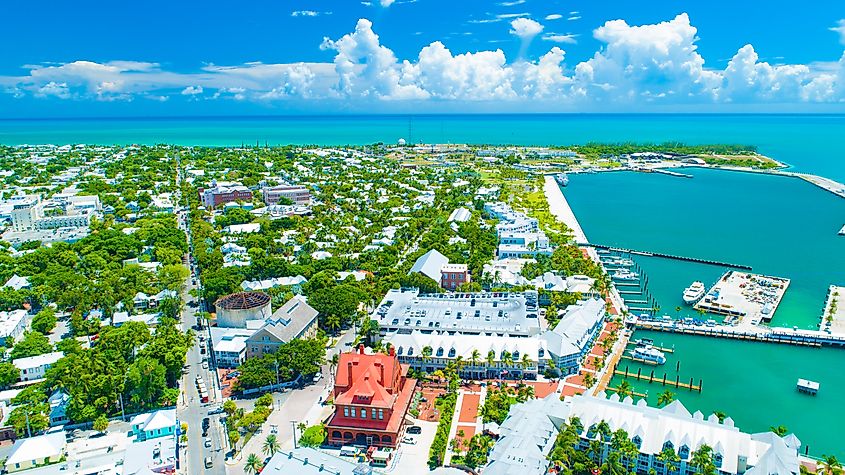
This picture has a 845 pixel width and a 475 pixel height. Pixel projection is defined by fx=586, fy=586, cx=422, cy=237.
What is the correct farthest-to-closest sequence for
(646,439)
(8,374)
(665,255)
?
(665,255), (8,374), (646,439)

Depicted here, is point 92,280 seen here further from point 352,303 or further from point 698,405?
point 698,405

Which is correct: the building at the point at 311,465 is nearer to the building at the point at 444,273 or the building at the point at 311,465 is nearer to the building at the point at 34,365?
the building at the point at 34,365

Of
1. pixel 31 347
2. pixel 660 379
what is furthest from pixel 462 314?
pixel 31 347

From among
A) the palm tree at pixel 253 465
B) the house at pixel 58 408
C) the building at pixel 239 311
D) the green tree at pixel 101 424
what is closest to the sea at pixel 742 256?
the palm tree at pixel 253 465

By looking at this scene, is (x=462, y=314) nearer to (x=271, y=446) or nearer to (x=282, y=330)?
(x=282, y=330)

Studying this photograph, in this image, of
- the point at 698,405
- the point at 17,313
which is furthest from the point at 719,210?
the point at 17,313

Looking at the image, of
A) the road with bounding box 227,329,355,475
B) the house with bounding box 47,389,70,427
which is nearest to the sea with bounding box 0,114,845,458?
the road with bounding box 227,329,355,475

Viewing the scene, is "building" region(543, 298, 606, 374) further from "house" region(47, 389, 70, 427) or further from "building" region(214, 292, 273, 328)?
"house" region(47, 389, 70, 427)
